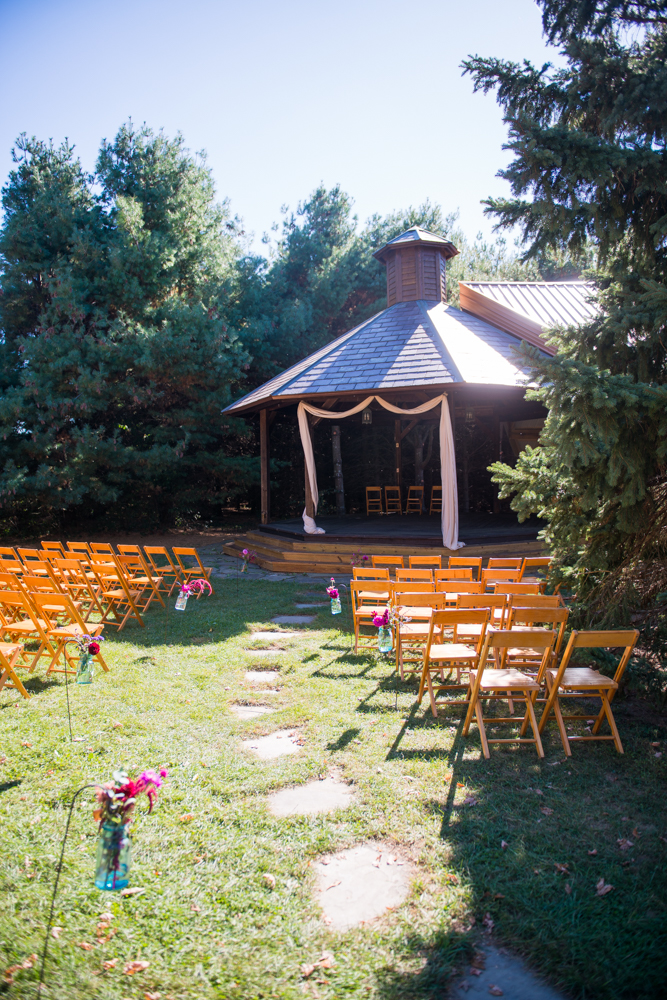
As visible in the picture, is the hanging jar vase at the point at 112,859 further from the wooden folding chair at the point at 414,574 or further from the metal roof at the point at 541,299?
the metal roof at the point at 541,299

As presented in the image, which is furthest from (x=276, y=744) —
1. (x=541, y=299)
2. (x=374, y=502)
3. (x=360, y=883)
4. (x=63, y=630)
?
(x=374, y=502)

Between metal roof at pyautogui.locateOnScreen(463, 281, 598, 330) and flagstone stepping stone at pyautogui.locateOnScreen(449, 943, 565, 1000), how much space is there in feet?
48.6

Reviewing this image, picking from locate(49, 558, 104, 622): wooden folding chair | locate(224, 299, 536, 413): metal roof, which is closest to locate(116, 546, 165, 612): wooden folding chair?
locate(49, 558, 104, 622): wooden folding chair

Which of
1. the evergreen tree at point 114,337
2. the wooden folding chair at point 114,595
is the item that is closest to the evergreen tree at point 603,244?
the wooden folding chair at point 114,595

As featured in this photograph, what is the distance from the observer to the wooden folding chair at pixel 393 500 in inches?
758

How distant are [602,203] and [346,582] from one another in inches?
305

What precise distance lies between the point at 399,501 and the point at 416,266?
685 cm

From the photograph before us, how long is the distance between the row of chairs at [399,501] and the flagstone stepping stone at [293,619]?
10650 millimetres

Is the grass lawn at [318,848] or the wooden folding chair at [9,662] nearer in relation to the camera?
the grass lawn at [318,848]

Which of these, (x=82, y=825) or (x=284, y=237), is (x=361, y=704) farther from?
(x=284, y=237)

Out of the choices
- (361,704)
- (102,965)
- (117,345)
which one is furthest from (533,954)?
(117,345)

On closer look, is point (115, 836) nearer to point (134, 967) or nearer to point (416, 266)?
point (134, 967)

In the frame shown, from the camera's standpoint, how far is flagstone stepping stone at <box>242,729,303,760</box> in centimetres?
427

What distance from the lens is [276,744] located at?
4.43 m
